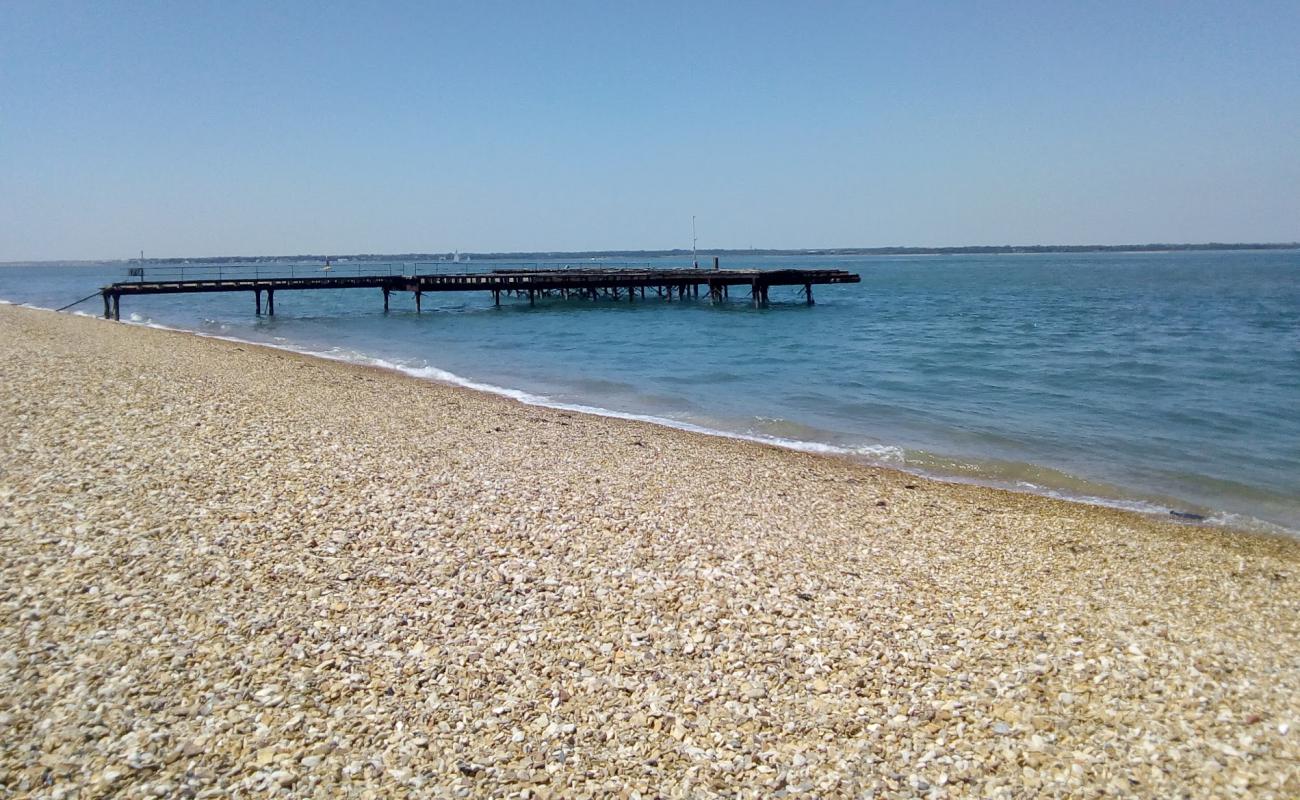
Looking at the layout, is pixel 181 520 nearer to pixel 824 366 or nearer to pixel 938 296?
pixel 824 366

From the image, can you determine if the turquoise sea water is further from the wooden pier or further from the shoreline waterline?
the wooden pier

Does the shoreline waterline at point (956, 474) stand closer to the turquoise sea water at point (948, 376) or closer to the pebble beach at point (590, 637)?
the turquoise sea water at point (948, 376)

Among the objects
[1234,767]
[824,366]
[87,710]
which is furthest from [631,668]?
[824,366]

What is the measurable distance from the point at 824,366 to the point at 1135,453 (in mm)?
11962

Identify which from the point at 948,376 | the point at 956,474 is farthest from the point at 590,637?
the point at 948,376

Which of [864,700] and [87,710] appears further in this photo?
[864,700]

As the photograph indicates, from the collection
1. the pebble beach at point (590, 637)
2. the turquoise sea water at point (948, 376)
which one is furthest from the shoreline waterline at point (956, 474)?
the pebble beach at point (590, 637)

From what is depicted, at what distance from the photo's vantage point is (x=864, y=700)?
5.06 m

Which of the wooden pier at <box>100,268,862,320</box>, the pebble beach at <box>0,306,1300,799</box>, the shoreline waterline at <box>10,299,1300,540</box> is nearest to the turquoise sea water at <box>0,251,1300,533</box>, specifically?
the shoreline waterline at <box>10,299,1300,540</box>

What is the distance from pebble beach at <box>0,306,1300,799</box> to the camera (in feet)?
14.2

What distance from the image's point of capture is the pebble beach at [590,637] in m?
4.34

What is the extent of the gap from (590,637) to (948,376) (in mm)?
19715

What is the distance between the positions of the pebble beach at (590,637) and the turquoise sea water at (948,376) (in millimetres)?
3637

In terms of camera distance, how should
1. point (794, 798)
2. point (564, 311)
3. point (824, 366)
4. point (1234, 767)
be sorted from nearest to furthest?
point (794, 798), point (1234, 767), point (824, 366), point (564, 311)
